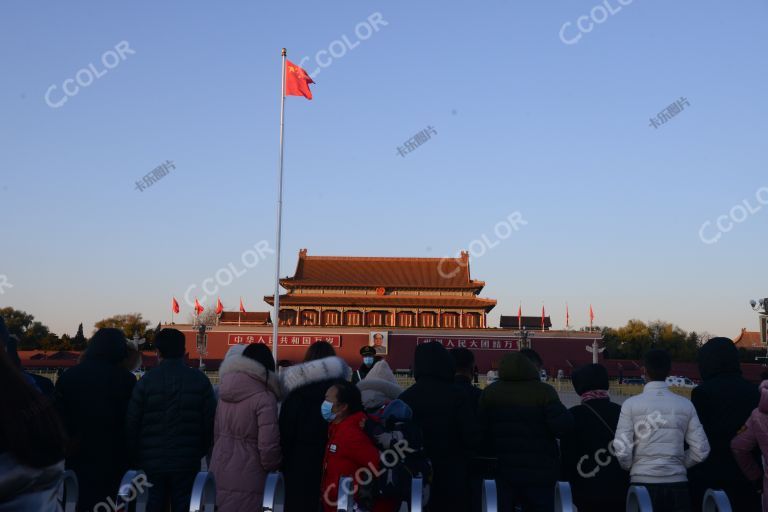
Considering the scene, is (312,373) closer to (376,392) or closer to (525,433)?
(376,392)

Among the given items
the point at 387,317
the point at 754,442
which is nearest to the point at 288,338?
the point at 387,317

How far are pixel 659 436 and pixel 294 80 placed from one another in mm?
17646

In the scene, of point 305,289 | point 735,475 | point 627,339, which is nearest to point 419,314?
point 305,289

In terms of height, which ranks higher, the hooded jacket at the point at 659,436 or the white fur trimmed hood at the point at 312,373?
the white fur trimmed hood at the point at 312,373

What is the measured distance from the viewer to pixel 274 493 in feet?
13.1

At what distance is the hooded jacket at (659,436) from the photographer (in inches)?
158

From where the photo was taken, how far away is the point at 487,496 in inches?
154

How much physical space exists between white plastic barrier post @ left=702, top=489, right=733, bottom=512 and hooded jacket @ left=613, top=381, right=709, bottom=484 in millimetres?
184

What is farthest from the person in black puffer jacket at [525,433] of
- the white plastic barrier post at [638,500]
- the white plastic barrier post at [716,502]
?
the white plastic barrier post at [716,502]

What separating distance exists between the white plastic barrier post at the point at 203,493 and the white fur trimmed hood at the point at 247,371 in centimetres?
48

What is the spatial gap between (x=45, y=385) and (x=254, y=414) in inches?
46.2

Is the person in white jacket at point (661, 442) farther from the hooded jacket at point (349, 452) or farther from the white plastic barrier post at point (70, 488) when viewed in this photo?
the white plastic barrier post at point (70, 488)

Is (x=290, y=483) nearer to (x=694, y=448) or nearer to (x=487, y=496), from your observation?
(x=487, y=496)

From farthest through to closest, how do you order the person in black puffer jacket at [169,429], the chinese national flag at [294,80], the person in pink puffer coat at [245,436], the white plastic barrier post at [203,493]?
the chinese national flag at [294,80]
the person in black puffer jacket at [169,429]
the person in pink puffer coat at [245,436]
the white plastic barrier post at [203,493]
